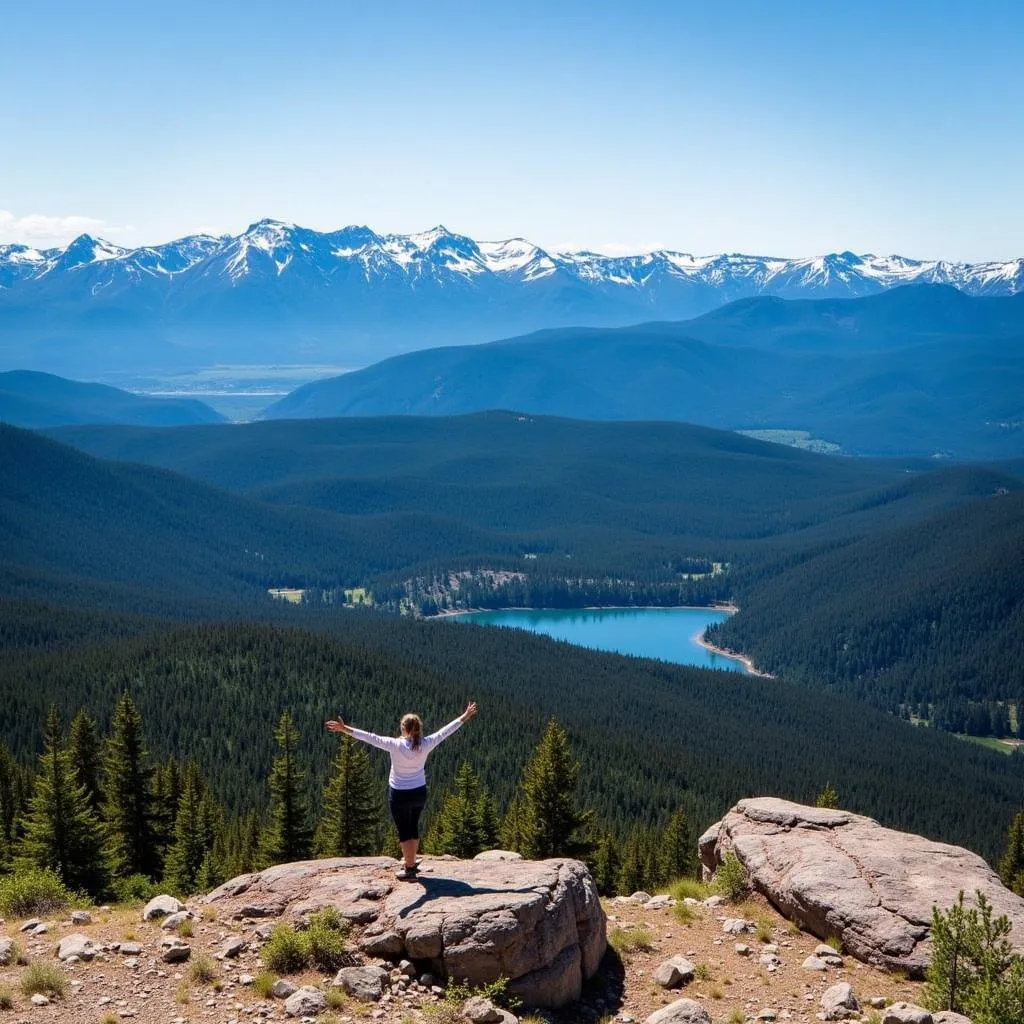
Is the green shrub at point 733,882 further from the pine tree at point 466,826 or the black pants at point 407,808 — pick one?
the pine tree at point 466,826

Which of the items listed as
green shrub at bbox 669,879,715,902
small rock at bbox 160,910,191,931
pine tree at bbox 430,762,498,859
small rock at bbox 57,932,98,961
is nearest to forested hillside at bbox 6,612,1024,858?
pine tree at bbox 430,762,498,859

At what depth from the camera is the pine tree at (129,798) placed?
5838 centimetres

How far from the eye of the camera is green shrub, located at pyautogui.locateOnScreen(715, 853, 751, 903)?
3225 centimetres

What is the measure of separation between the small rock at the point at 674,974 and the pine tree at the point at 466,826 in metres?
30.2

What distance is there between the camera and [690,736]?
162m

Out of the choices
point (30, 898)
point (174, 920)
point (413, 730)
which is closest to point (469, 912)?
point (413, 730)

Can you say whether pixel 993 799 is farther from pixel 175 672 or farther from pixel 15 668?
pixel 15 668

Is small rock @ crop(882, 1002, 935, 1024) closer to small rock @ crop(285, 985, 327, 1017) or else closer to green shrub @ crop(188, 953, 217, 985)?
small rock @ crop(285, 985, 327, 1017)

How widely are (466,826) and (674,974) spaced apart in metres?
31.6

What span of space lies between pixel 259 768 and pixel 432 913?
325ft

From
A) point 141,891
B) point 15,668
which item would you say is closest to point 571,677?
point 15,668

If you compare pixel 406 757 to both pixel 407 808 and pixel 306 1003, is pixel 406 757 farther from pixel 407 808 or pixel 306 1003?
pixel 306 1003

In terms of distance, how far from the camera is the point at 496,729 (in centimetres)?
13312

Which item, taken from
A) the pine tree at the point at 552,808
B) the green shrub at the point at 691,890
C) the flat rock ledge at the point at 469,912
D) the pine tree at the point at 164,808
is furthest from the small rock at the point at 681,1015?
the pine tree at the point at 164,808
